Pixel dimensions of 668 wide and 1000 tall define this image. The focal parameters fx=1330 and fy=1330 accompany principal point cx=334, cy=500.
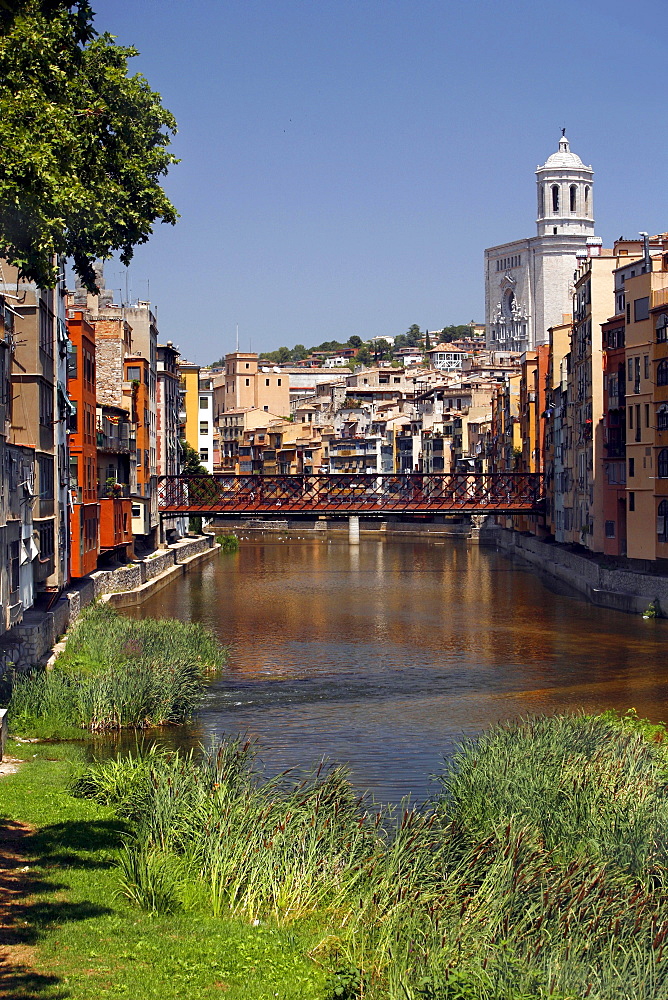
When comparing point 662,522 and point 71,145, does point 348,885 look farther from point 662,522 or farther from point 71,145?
point 662,522

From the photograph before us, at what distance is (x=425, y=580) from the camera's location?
67688 millimetres

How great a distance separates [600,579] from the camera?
51.9 meters

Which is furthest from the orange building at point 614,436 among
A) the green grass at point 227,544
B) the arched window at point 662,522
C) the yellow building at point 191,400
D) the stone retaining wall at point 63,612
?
the yellow building at point 191,400

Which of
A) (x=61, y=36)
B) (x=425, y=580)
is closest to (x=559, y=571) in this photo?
(x=425, y=580)

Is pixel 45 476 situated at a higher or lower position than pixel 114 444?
lower

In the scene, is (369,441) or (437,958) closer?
(437,958)

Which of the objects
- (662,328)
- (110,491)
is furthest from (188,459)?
(662,328)

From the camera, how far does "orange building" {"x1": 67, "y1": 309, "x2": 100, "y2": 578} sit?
143 ft

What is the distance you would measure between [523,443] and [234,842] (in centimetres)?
7796

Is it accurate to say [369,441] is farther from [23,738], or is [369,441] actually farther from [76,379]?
[23,738]

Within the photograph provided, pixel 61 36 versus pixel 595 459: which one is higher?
pixel 61 36

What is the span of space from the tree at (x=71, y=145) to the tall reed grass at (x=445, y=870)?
666 cm

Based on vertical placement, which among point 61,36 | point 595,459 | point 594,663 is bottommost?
point 594,663

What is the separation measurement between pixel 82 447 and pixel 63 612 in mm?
12077
